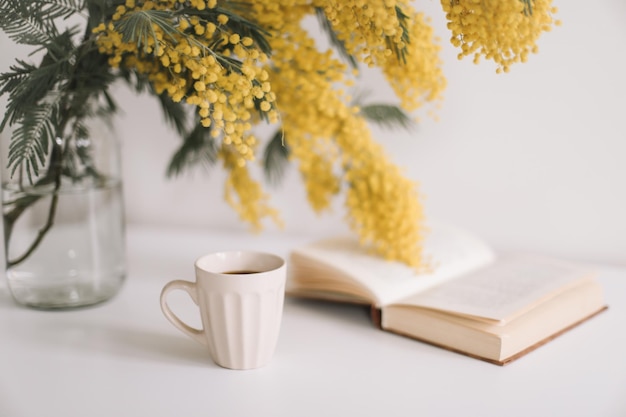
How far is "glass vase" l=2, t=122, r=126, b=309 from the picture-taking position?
85 centimetres

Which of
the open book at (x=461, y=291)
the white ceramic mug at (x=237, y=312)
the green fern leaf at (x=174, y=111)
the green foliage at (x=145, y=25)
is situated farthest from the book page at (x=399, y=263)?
the green foliage at (x=145, y=25)

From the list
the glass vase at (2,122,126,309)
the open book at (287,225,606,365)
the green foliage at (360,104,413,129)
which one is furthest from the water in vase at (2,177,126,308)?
the green foliage at (360,104,413,129)

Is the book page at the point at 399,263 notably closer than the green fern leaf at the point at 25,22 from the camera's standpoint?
No

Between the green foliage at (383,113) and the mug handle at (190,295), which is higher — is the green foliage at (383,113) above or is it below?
above

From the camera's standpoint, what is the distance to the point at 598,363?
2.40ft

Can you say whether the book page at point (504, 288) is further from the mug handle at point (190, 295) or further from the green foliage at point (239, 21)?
the green foliage at point (239, 21)

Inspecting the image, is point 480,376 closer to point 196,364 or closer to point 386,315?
point 386,315

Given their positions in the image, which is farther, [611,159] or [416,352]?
Answer: [611,159]

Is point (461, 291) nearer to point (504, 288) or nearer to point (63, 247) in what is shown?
point (504, 288)

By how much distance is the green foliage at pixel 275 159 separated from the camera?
106 centimetres

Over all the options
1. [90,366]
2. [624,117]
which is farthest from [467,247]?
[90,366]

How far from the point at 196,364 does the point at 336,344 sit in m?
0.17

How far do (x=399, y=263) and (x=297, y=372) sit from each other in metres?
0.25

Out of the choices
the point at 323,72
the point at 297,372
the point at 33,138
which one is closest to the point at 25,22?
the point at 33,138
